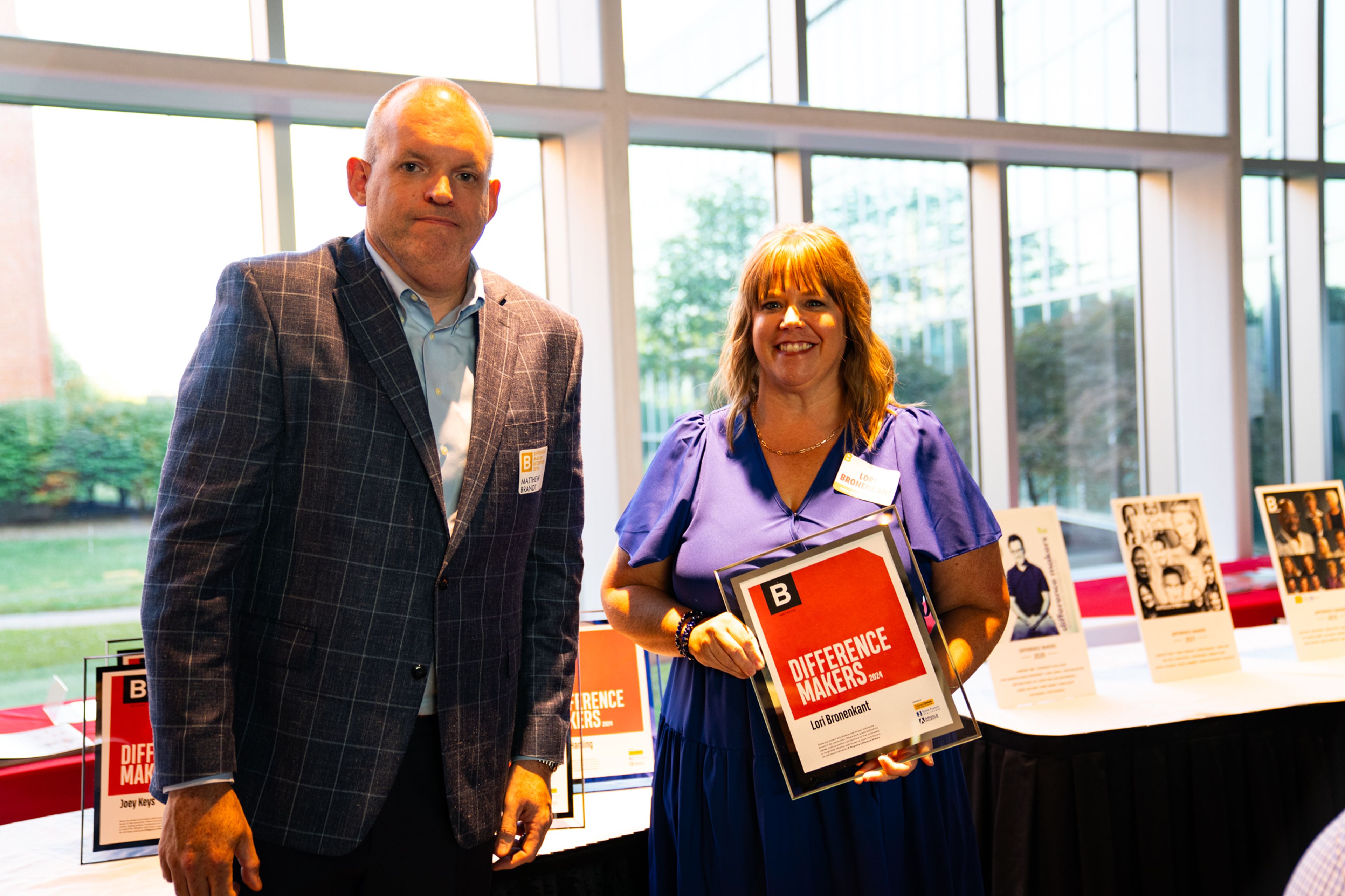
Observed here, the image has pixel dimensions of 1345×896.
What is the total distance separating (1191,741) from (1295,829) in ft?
1.39

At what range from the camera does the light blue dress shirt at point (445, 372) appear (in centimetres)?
131

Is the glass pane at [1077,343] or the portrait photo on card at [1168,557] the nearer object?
the portrait photo on card at [1168,557]

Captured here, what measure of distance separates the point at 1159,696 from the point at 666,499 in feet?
5.46

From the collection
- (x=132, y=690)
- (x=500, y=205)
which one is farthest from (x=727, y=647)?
(x=500, y=205)

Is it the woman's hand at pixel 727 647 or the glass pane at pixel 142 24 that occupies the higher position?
the glass pane at pixel 142 24

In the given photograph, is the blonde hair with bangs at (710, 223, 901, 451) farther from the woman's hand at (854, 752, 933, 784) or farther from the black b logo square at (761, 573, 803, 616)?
the woman's hand at (854, 752, 933, 784)

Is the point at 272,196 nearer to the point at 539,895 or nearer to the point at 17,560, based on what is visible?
the point at 17,560

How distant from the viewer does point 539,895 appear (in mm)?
1836

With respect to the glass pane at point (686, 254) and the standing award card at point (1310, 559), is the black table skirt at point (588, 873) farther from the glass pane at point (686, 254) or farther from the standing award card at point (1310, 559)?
the standing award card at point (1310, 559)

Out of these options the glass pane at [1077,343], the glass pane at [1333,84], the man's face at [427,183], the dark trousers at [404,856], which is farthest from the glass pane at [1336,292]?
the dark trousers at [404,856]

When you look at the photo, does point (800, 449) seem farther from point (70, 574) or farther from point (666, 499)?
point (70, 574)

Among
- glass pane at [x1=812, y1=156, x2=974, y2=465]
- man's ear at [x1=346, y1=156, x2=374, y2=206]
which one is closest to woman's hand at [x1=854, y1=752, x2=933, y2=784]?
man's ear at [x1=346, y1=156, x2=374, y2=206]

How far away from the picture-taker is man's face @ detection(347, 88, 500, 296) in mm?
1276

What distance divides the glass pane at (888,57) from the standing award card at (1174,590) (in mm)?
1943
